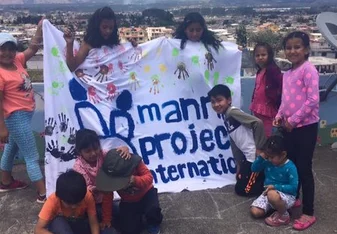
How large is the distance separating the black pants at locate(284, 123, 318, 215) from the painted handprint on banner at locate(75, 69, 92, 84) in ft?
5.43

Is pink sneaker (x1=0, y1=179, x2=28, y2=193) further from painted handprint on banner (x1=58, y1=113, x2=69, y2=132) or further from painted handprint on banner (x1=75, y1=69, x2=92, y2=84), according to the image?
painted handprint on banner (x1=75, y1=69, x2=92, y2=84)

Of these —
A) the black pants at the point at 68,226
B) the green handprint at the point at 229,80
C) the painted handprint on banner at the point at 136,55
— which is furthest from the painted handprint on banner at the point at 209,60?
the black pants at the point at 68,226

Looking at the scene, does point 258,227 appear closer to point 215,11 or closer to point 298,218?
point 298,218

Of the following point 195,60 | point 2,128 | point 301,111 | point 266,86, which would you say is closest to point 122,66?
point 195,60

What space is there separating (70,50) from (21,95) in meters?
0.53

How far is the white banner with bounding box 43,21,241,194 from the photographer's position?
3.68 metres

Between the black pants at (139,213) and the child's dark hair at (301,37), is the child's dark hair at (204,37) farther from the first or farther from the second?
the black pants at (139,213)

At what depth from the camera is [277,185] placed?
3.30 meters

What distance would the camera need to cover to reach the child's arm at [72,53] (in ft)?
11.9

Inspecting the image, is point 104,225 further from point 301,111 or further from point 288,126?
point 301,111

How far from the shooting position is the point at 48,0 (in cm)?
18700

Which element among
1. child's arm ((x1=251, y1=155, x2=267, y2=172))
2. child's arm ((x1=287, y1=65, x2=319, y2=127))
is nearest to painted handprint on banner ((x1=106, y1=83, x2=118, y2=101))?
child's arm ((x1=251, y1=155, x2=267, y2=172))

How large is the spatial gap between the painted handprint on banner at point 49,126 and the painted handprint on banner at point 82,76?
0.42 m

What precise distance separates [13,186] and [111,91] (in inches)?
47.4
